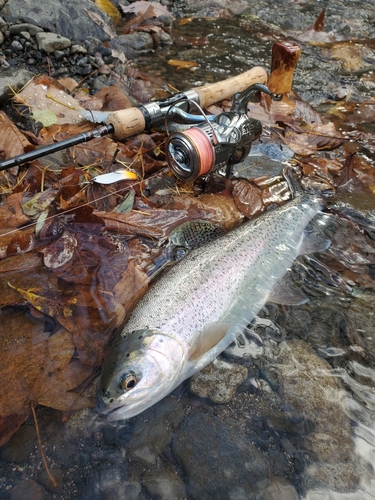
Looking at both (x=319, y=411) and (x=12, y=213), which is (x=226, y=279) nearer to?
(x=319, y=411)

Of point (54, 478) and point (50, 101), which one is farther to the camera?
point (50, 101)

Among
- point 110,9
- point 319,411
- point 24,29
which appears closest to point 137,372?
point 319,411

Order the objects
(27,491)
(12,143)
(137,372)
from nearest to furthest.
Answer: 1. (27,491)
2. (137,372)
3. (12,143)

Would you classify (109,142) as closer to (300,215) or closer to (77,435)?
(300,215)

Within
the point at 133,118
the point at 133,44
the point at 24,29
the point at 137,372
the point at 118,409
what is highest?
the point at 24,29

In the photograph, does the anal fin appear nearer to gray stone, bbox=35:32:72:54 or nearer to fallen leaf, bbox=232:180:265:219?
fallen leaf, bbox=232:180:265:219

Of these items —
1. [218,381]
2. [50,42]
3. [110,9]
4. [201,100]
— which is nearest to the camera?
[218,381]

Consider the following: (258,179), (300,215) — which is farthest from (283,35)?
(300,215)
